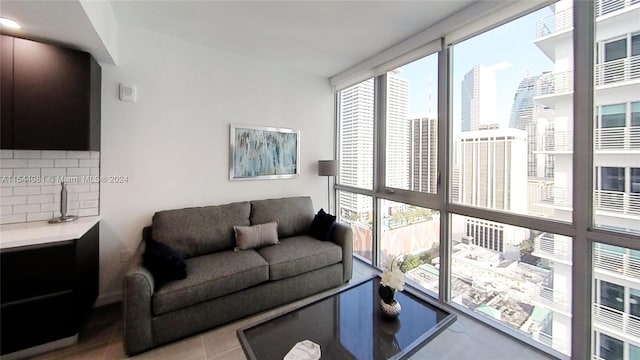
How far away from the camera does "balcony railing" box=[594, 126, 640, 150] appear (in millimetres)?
1486

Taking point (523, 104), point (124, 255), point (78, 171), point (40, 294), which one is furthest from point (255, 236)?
point (523, 104)

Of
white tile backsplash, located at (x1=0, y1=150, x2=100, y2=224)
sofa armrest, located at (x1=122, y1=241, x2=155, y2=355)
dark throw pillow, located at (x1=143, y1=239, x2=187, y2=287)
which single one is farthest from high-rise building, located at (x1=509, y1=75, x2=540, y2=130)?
white tile backsplash, located at (x1=0, y1=150, x2=100, y2=224)

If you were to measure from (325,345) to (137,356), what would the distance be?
1435 millimetres

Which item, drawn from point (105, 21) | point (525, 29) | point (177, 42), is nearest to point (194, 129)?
point (177, 42)

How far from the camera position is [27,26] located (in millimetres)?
1755

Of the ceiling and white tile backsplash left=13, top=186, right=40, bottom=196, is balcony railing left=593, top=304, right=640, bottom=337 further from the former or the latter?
white tile backsplash left=13, top=186, right=40, bottom=196

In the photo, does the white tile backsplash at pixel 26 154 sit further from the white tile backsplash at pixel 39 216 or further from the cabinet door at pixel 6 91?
the white tile backsplash at pixel 39 216

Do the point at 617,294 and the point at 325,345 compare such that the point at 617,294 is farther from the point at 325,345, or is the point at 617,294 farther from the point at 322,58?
the point at 322,58

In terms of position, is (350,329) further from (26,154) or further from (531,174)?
(26,154)

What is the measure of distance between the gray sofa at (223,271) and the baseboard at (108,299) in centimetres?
66

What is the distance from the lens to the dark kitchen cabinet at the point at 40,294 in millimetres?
1662

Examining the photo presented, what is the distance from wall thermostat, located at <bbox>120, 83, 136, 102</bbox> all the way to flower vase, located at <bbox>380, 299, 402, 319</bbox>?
2949 mm

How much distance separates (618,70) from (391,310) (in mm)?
2035

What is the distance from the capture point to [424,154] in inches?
106
